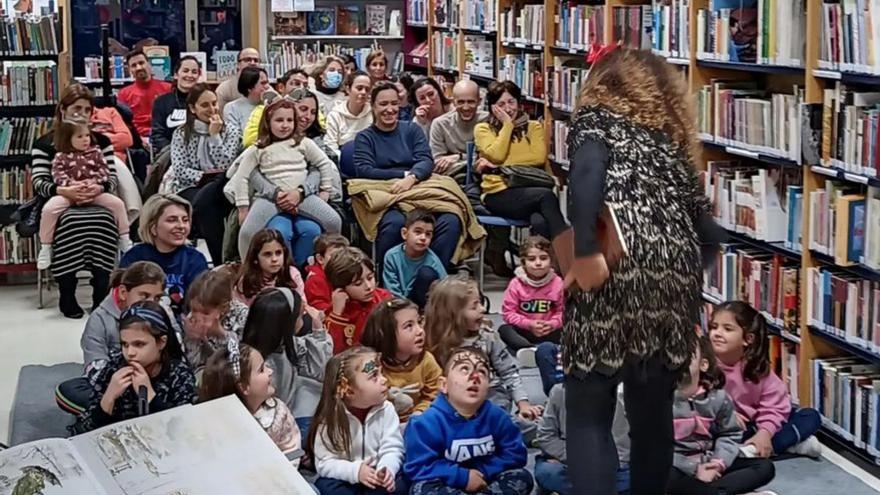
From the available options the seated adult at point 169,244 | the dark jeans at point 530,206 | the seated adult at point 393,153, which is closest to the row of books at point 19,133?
the seated adult at point 393,153

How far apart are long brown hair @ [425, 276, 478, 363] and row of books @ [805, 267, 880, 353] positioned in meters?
1.27

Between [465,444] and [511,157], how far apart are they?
11.2 feet

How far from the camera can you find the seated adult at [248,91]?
755cm

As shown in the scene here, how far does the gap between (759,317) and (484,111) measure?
3407 mm

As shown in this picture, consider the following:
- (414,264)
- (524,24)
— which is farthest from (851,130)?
(524,24)

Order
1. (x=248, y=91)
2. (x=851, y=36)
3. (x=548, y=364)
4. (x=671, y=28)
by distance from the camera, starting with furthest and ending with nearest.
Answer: (x=248, y=91), (x=671, y=28), (x=548, y=364), (x=851, y=36)

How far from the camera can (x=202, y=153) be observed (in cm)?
723

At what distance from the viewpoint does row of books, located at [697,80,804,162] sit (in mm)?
4950

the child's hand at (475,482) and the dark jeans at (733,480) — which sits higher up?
the child's hand at (475,482)

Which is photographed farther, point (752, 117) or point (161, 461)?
point (752, 117)

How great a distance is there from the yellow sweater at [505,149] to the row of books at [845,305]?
8.19ft

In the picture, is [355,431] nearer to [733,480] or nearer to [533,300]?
[733,480]

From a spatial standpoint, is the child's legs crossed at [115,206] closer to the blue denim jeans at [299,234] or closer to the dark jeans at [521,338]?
the blue denim jeans at [299,234]

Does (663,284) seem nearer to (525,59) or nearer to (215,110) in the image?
(215,110)
